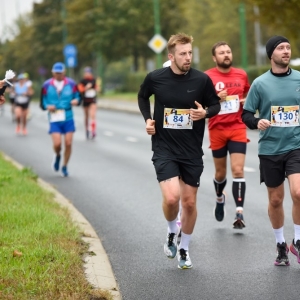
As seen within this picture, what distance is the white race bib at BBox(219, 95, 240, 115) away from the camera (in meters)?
10.1

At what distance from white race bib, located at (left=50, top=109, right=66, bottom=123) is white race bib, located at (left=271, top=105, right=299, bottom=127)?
329 inches

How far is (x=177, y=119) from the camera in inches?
313

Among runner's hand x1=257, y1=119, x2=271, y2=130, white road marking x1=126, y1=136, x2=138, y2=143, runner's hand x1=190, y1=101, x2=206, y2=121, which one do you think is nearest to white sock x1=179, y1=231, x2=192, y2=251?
runner's hand x1=190, y1=101, x2=206, y2=121

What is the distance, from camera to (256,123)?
779 cm

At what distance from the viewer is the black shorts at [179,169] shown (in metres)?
7.99

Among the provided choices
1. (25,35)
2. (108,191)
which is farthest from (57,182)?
(25,35)

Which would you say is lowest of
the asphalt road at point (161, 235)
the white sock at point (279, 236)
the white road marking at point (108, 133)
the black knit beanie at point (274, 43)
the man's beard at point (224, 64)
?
the white road marking at point (108, 133)

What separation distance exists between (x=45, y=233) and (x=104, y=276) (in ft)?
4.93

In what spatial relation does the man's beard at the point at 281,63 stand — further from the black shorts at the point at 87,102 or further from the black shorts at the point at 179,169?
the black shorts at the point at 87,102

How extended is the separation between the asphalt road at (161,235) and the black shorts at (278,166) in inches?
29.4

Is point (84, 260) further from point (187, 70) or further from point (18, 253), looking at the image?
point (187, 70)

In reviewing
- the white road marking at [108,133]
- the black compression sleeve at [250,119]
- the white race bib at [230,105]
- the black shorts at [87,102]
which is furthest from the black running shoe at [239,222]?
the white road marking at [108,133]

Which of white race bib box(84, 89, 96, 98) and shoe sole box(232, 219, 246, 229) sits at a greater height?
white race bib box(84, 89, 96, 98)

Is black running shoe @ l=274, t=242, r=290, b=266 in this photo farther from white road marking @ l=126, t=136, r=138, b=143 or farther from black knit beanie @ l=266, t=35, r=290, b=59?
white road marking @ l=126, t=136, r=138, b=143
